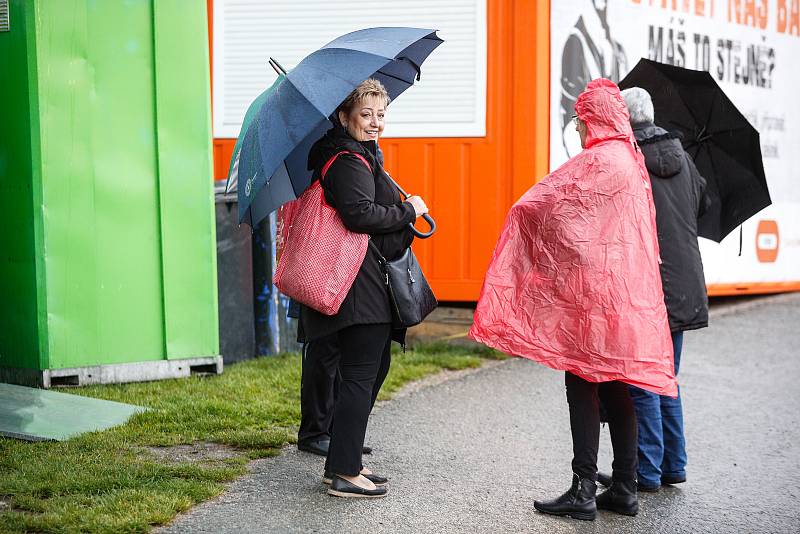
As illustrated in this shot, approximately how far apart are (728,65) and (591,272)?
6.74 metres

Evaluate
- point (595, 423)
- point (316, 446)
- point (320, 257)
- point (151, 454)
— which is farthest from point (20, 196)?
point (595, 423)

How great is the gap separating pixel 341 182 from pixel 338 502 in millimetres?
1290

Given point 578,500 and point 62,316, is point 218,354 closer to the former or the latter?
point 62,316

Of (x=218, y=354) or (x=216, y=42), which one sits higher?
(x=216, y=42)

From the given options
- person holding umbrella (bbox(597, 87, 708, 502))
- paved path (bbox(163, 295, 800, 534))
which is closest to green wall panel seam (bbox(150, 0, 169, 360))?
paved path (bbox(163, 295, 800, 534))

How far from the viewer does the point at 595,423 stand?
4.54 meters

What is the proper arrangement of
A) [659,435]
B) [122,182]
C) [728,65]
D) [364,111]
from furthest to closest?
[728,65], [122,182], [659,435], [364,111]

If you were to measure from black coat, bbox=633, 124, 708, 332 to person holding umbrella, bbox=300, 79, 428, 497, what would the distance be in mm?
1048

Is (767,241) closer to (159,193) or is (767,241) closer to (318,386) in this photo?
(159,193)

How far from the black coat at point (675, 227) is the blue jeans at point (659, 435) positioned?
0.15 metres

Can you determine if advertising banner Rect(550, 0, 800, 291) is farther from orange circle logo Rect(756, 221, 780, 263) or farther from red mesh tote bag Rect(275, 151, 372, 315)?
red mesh tote bag Rect(275, 151, 372, 315)

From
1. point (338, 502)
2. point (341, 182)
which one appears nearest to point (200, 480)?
point (338, 502)

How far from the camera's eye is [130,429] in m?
5.54

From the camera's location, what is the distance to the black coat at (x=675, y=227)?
190 inches
